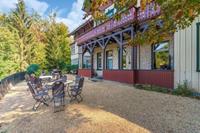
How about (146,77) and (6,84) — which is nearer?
(146,77)

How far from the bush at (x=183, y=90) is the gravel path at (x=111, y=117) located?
1.19 metres

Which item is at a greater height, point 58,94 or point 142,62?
point 142,62

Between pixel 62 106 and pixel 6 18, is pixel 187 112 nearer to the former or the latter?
pixel 62 106

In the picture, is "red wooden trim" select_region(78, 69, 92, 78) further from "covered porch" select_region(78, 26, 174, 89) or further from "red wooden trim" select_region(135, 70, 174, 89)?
"red wooden trim" select_region(135, 70, 174, 89)

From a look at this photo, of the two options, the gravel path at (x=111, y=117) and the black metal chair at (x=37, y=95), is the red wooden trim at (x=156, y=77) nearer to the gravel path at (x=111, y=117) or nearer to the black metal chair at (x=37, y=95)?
the gravel path at (x=111, y=117)

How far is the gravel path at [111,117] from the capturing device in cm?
623

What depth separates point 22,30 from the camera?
36.8m

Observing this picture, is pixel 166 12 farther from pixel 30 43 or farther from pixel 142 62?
pixel 30 43

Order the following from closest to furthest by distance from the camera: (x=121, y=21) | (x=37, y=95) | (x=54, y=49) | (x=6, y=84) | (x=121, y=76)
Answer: (x=37, y=95)
(x=6, y=84)
(x=121, y=21)
(x=121, y=76)
(x=54, y=49)

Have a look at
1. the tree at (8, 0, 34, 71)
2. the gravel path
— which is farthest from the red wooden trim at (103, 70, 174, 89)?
the tree at (8, 0, 34, 71)

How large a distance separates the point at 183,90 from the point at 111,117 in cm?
528

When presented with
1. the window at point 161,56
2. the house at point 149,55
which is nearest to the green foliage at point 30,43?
the house at point 149,55

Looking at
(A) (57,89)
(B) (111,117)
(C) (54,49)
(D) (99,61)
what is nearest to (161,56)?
(A) (57,89)

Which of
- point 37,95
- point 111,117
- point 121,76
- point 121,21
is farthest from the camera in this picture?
point 121,76
